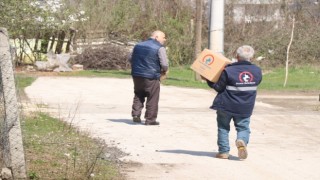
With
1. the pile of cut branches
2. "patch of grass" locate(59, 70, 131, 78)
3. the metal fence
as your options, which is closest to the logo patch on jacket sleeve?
the metal fence

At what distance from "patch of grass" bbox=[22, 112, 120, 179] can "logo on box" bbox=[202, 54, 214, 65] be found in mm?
1863

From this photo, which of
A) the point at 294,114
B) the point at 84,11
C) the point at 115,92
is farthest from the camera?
the point at 84,11

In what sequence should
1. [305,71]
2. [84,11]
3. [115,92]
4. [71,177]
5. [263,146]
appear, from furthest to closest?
1. [84,11]
2. [305,71]
3. [115,92]
4. [263,146]
5. [71,177]

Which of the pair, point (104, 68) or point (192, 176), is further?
point (104, 68)

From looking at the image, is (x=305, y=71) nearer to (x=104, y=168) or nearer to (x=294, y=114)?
(x=294, y=114)

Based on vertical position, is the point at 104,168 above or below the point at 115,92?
above

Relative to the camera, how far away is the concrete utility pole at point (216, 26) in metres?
26.0

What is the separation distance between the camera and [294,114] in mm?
16547

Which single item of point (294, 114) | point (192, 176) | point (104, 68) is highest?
point (192, 176)

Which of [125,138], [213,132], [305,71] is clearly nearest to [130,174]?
[125,138]

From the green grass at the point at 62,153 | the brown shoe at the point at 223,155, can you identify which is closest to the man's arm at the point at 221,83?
the brown shoe at the point at 223,155

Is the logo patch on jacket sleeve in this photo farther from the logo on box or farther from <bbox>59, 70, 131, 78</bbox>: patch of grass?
<bbox>59, 70, 131, 78</bbox>: patch of grass

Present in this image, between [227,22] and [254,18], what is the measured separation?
138cm

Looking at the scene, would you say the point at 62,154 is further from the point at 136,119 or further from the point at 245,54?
the point at 136,119
